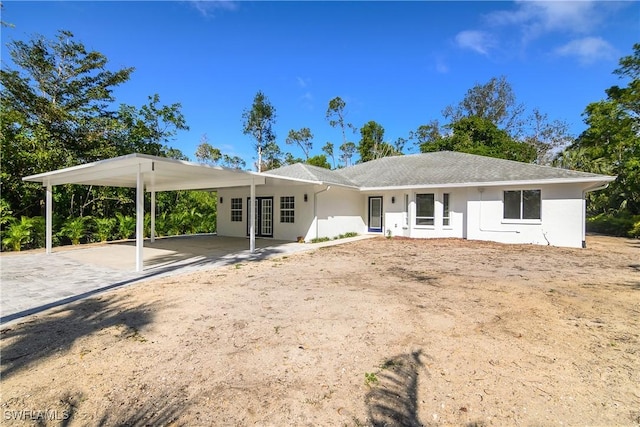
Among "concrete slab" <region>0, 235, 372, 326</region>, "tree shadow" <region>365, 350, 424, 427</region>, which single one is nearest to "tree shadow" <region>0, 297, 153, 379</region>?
"concrete slab" <region>0, 235, 372, 326</region>

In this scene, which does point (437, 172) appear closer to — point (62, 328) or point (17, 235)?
point (62, 328)

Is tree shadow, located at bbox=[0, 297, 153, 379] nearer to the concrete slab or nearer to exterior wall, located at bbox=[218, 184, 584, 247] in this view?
the concrete slab

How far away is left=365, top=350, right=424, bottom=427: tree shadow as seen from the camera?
2373mm

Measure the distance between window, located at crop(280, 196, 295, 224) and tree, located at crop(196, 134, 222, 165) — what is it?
2633 centimetres

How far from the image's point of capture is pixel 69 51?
14852 mm

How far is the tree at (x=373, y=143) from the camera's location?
125 feet

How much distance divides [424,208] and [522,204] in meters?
4.21

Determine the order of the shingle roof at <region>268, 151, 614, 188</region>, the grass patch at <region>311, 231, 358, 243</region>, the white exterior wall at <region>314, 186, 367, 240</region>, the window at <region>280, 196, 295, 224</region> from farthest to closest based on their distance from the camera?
the window at <region>280, 196, 295, 224</region> < the white exterior wall at <region>314, 186, 367, 240</region> < the grass patch at <region>311, 231, 358, 243</region> < the shingle roof at <region>268, 151, 614, 188</region>

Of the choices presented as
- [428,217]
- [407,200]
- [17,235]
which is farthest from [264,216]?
[17,235]

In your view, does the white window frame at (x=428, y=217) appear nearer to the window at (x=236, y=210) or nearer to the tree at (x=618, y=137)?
the window at (x=236, y=210)

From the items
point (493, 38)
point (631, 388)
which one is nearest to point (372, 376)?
point (631, 388)

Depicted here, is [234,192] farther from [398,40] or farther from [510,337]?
[510,337]

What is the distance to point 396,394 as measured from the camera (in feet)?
8.79

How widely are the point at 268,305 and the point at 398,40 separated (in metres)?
13.5
